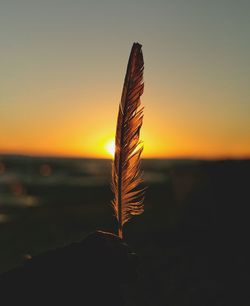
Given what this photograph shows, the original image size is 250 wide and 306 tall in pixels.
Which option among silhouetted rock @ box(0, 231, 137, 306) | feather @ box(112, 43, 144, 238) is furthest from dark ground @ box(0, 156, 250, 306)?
silhouetted rock @ box(0, 231, 137, 306)

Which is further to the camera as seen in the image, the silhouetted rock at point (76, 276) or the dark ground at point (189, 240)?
the dark ground at point (189, 240)

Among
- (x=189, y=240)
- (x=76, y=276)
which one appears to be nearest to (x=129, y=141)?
(x=76, y=276)

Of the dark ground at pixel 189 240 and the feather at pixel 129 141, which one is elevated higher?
the feather at pixel 129 141

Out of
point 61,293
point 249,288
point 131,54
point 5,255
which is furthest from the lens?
point 5,255

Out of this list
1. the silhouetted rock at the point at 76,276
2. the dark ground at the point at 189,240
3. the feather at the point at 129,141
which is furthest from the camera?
the dark ground at the point at 189,240

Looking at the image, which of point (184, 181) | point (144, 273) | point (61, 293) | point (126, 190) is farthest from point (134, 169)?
point (184, 181)

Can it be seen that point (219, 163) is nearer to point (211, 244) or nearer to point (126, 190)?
point (211, 244)

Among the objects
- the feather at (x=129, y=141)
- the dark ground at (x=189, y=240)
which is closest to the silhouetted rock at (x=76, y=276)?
the feather at (x=129, y=141)

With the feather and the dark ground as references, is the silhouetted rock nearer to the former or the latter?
the feather

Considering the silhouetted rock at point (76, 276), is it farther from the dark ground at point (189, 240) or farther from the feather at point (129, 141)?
the dark ground at point (189, 240)

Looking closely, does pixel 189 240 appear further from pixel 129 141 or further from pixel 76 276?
pixel 76 276
